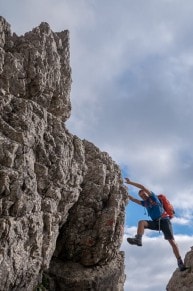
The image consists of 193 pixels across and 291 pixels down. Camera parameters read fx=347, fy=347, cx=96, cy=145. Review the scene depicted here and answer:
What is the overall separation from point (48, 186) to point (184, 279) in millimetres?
9251

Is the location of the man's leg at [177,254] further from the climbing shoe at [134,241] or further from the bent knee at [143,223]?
the climbing shoe at [134,241]

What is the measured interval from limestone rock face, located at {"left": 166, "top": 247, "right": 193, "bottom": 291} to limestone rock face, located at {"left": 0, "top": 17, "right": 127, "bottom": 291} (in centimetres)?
547

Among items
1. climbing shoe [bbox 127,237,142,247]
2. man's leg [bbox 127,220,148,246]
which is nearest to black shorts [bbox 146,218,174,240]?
man's leg [bbox 127,220,148,246]

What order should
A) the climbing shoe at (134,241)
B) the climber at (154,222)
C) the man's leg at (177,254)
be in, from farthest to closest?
the climber at (154,222)
the climbing shoe at (134,241)
the man's leg at (177,254)

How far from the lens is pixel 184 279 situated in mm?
19047

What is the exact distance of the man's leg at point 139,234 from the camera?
19.8 meters

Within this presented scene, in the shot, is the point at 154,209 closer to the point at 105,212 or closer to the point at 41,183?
the point at 105,212

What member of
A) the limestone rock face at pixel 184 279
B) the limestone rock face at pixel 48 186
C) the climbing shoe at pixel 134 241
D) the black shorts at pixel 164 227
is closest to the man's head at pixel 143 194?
the black shorts at pixel 164 227

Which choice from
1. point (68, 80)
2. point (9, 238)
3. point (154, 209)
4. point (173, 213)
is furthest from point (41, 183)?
point (68, 80)

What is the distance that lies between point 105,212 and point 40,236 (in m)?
6.64

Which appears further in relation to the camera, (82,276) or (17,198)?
(82,276)

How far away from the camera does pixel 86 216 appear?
965 inches

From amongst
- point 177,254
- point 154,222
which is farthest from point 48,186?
point 177,254

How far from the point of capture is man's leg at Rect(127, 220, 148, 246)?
1980 cm
